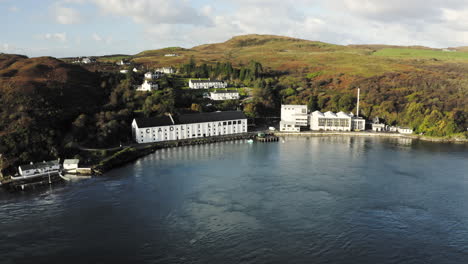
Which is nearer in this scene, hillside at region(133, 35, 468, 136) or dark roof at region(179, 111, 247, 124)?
dark roof at region(179, 111, 247, 124)

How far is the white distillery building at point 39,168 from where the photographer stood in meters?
25.3

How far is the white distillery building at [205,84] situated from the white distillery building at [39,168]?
32189 millimetres

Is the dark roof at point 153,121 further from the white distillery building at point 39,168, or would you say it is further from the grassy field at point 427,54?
the grassy field at point 427,54

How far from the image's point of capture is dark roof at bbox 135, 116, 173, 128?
1429 inches

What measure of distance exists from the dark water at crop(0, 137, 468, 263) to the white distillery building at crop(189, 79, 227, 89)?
91.7ft

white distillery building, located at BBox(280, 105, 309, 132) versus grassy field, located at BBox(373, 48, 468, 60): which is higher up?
grassy field, located at BBox(373, 48, 468, 60)

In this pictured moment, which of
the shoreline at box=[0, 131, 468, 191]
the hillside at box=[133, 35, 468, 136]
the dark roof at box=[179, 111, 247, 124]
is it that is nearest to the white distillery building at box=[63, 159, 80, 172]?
the shoreline at box=[0, 131, 468, 191]

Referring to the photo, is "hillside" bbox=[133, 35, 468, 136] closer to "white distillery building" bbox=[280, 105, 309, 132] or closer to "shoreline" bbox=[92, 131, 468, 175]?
"shoreline" bbox=[92, 131, 468, 175]

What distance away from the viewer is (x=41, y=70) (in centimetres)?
4731

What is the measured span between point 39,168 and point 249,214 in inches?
697

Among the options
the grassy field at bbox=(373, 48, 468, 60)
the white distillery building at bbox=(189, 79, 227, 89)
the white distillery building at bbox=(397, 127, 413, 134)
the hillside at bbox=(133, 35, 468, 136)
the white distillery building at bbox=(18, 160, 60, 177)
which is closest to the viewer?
the white distillery building at bbox=(18, 160, 60, 177)

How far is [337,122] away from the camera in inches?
1773

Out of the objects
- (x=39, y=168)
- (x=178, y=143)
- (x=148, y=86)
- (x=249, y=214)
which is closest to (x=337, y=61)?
(x=148, y=86)

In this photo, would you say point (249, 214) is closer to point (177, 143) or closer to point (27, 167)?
point (27, 167)
